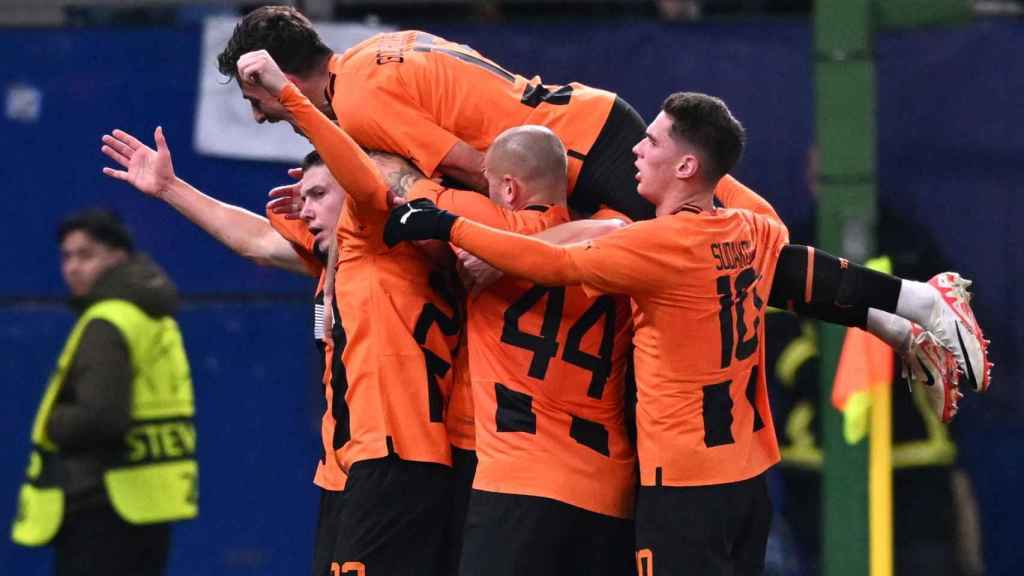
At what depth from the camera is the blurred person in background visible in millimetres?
7359

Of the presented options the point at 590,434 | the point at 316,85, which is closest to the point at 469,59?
the point at 316,85

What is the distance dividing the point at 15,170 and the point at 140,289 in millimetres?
1585

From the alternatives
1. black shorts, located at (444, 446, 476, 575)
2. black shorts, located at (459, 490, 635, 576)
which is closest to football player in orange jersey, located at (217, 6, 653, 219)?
black shorts, located at (444, 446, 476, 575)

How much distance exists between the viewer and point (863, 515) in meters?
6.88

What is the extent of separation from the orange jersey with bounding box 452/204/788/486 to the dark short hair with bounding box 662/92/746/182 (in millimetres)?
142

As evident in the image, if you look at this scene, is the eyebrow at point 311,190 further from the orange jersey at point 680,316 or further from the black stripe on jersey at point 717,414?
the black stripe on jersey at point 717,414

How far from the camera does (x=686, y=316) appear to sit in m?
5.02

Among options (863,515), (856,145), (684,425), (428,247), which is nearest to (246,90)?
(428,247)

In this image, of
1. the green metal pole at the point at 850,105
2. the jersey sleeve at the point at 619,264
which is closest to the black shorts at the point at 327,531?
the jersey sleeve at the point at 619,264

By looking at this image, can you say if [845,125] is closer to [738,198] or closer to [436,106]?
[738,198]

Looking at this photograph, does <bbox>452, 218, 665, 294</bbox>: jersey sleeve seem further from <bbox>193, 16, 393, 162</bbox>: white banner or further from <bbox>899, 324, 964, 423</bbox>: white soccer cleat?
<bbox>193, 16, 393, 162</bbox>: white banner

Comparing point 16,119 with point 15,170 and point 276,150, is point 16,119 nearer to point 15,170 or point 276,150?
point 15,170

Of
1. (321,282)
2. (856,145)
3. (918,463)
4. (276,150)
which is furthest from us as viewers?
(276,150)

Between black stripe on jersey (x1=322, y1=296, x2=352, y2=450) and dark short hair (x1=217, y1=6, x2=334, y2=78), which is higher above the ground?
dark short hair (x1=217, y1=6, x2=334, y2=78)
